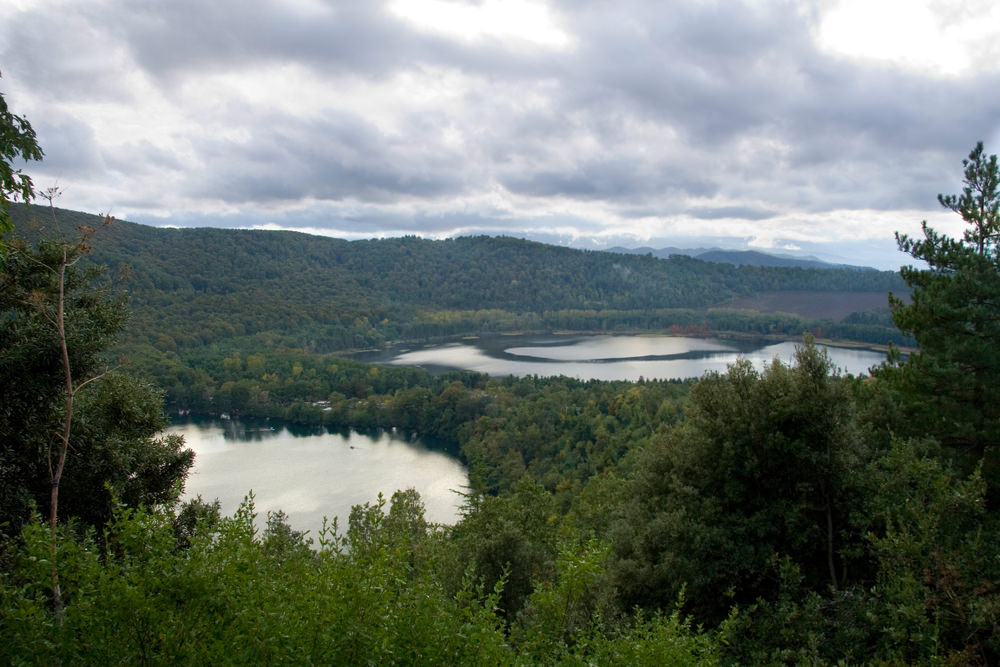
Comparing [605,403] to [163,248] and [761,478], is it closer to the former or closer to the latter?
[761,478]

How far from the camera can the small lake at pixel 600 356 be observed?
2680 inches

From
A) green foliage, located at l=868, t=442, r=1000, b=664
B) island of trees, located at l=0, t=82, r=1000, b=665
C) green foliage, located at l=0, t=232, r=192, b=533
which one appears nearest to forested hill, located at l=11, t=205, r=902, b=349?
green foliage, located at l=0, t=232, r=192, b=533

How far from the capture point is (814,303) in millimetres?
126250

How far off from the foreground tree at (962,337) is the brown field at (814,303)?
110908mm

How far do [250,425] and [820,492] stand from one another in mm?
51739

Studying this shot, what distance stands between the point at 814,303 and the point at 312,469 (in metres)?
119

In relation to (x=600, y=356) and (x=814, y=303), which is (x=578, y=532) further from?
(x=814, y=303)

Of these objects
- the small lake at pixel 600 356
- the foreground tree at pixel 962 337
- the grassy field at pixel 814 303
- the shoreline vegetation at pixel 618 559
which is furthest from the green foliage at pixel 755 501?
the grassy field at pixel 814 303

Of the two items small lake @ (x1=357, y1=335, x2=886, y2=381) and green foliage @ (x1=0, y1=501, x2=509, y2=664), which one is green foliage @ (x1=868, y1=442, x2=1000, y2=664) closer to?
green foliage @ (x1=0, y1=501, x2=509, y2=664)

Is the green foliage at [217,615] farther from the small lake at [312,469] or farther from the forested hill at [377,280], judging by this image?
the forested hill at [377,280]

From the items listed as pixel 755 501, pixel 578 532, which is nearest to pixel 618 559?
pixel 755 501

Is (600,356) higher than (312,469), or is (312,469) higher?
(600,356)

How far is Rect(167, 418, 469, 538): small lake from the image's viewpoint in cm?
3119

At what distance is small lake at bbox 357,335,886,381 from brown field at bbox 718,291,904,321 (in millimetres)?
28010
